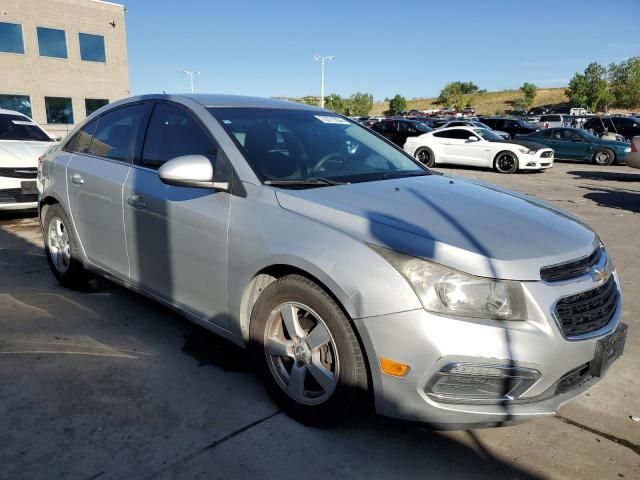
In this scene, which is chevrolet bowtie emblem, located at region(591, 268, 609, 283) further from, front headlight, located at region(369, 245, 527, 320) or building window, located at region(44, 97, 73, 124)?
building window, located at region(44, 97, 73, 124)

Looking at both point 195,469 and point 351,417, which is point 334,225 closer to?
point 351,417

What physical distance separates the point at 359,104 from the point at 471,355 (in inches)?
3706

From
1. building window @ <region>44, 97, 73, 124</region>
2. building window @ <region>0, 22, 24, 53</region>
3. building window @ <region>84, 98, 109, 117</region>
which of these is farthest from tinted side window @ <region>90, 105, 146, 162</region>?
building window @ <region>84, 98, 109, 117</region>

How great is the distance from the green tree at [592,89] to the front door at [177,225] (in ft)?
249

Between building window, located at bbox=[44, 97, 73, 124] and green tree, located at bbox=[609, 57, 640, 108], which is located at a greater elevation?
Answer: green tree, located at bbox=[609, 57, 640, 108]

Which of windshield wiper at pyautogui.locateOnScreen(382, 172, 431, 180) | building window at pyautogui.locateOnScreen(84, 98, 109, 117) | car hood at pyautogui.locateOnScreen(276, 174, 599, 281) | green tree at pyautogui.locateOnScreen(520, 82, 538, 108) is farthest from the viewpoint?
green tree at pyautogui.locateOnScreen(520, 82, 538, 108)

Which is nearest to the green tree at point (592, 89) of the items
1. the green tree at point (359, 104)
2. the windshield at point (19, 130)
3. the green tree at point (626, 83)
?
the green tree at point (626, 83)

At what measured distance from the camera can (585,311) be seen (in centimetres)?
234

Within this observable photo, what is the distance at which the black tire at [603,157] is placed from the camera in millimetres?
18562

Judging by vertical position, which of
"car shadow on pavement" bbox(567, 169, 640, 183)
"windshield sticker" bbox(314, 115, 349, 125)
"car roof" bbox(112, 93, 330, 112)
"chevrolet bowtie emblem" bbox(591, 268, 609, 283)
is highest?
"car roof" bbox(112, 93, 330, 112)

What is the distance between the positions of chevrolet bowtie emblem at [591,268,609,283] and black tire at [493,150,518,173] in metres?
14.4

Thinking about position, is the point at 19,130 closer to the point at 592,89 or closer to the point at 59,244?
the point at 59,244

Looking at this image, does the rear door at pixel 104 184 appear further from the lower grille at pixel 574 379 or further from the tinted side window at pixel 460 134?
the tinted side window at pixel 460 134

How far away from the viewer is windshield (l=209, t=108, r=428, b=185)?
10.0 feet
